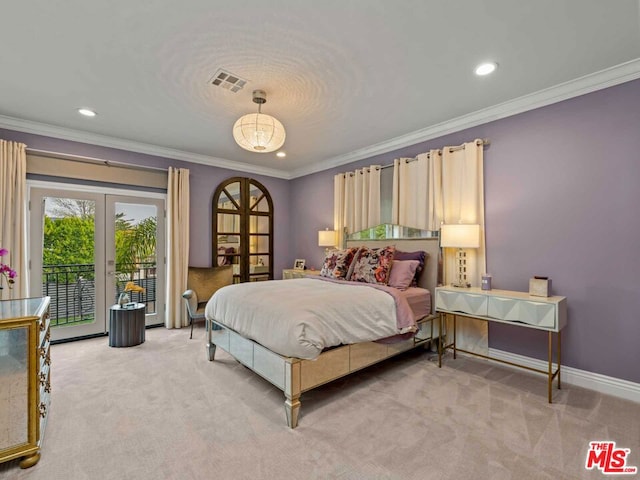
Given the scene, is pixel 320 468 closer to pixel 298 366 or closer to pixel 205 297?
pixel 298 366

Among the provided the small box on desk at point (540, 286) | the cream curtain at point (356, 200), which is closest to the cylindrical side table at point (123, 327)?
the cream curtain at point (356, 200)

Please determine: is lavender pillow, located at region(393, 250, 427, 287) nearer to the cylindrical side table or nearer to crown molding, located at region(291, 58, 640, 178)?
crown molding, located at region(291, 58, 640, 178)

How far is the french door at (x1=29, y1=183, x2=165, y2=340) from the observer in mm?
3828

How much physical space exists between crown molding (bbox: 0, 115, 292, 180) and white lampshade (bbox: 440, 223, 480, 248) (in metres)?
3.67

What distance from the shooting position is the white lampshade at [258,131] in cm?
272

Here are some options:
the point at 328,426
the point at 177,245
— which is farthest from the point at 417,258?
the point at 177,245

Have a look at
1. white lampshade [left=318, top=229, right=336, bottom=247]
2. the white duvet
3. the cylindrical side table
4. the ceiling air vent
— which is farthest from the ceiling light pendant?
the cylindrical side table

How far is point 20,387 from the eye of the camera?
1746 millimetres

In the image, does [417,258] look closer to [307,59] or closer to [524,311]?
[524,311]

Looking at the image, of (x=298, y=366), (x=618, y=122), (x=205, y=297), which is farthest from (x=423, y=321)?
(x=205, y=297)

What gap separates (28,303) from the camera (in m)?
2.12

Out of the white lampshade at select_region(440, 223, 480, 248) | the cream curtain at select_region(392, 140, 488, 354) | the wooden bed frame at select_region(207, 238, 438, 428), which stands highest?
the cream curtain at select_region(392, 140, 488, 354)

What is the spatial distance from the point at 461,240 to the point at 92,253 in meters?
4.64

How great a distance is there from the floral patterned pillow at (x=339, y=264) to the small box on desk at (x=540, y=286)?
6.28 feet
